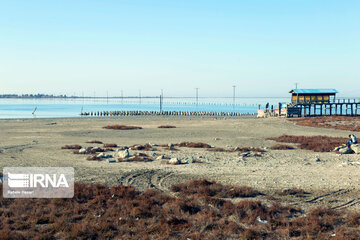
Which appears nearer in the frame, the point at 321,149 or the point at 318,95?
the point at 321,149

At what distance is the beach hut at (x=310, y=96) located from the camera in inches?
2884

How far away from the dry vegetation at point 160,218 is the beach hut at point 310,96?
6454cm

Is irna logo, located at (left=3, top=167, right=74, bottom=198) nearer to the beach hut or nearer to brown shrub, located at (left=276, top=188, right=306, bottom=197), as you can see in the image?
brown shrub, located at (left=276, top=188, right=306, bottom=197)

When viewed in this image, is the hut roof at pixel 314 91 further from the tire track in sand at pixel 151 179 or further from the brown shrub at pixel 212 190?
the brown shrub at pixel 212 190

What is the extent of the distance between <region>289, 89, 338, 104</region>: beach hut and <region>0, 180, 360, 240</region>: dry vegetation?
64.5 m

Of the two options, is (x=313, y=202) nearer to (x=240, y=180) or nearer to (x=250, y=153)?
(x=240, y=180)

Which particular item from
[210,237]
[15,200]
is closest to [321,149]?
[210,237]

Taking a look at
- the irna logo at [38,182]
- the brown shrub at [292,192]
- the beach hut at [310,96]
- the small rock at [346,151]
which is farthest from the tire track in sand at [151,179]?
the beach hut at [310,96]

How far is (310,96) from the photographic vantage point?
73750 millimetres

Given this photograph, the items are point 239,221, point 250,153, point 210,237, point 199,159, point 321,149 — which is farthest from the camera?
point 321,149

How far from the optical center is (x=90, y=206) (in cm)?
1182

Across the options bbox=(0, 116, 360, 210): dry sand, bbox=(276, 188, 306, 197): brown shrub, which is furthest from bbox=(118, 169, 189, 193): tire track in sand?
bbox=(276, 188, 306, 197): brown shrub

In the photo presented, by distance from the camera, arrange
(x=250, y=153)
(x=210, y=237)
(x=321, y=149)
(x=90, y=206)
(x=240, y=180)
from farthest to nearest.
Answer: (x=321, y=149), (x=250, y=153), (x=240, y=180), (x=90, y=206), (x=210, y=237)

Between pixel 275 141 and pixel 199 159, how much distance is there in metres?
13.4
